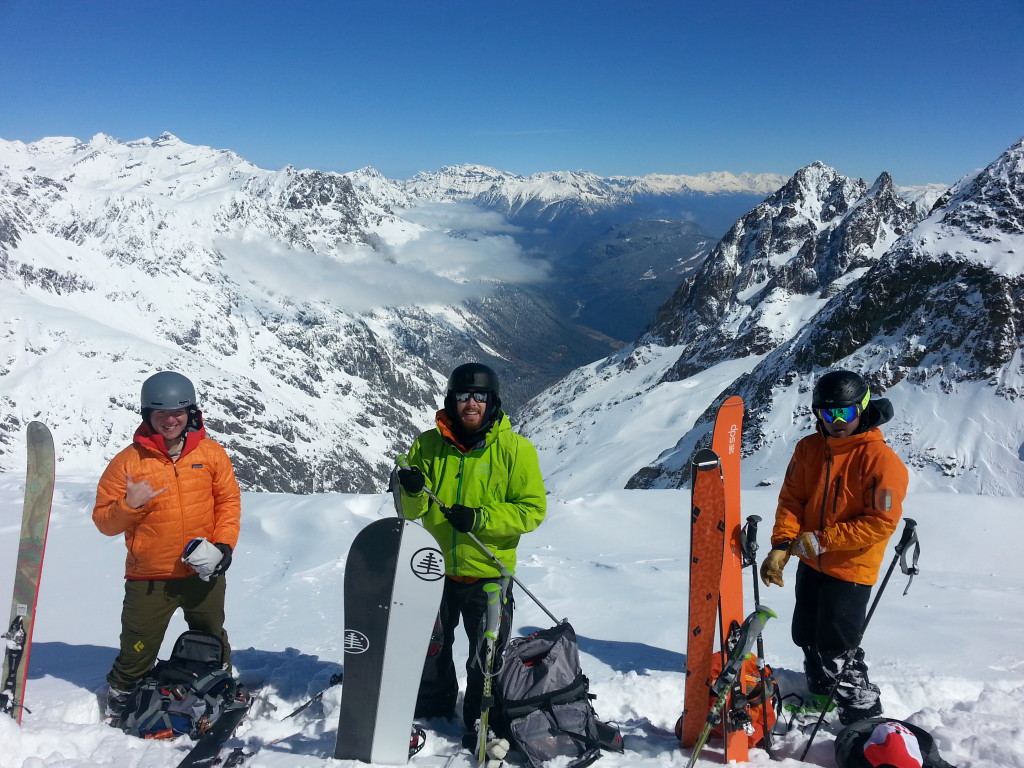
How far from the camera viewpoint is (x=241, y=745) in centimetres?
488

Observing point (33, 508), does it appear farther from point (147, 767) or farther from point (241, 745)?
point (241, 745)

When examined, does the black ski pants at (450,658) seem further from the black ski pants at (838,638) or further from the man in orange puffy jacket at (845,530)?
the black ski pants at (838,638)

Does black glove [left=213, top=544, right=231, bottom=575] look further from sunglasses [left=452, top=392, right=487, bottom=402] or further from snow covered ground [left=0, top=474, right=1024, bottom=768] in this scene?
sunglasses [left=452, top=392, right=487, bottom=402]

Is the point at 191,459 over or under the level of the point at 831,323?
under

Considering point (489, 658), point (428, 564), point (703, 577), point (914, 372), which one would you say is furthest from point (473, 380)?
point (914, 372)

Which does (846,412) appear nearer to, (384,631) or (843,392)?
(843,392)

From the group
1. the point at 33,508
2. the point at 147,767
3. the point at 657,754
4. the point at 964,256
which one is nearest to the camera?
the point at 147,767

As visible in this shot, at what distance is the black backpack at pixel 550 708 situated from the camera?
4.55m

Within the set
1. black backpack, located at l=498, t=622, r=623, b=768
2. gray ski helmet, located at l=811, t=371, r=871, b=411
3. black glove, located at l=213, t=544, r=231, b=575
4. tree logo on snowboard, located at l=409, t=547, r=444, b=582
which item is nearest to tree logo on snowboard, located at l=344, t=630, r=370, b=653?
tree logo on snowboard, located at l=409, t=547, r=444, b=582

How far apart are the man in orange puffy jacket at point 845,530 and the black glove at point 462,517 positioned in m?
2.31

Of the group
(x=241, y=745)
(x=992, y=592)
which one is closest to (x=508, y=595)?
(x=241, y=745)

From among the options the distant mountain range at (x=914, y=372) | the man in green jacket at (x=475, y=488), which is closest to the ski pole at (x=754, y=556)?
the man in green jacket at (x=475, y=488)

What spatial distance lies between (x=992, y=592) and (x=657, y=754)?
22.4 ft

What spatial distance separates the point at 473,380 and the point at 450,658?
94.1 inches
